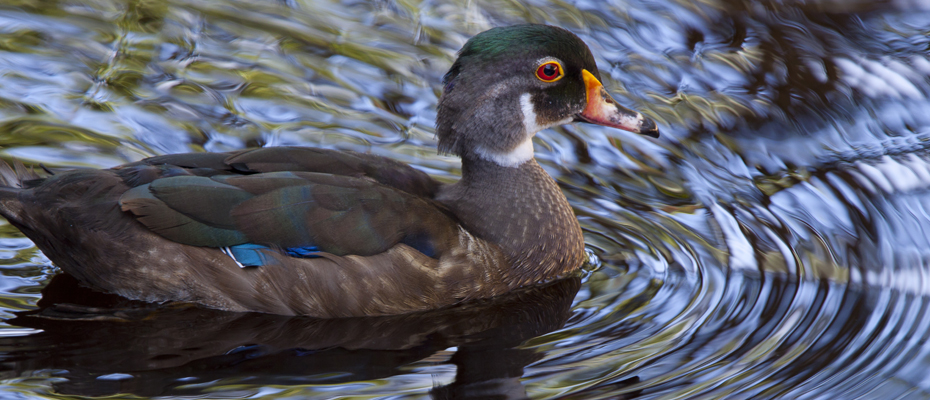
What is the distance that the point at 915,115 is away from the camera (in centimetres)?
729

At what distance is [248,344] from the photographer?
4.94 metres

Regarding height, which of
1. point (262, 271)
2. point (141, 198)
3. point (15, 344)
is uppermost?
point (141, 198)

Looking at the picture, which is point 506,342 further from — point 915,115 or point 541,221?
point 915,115

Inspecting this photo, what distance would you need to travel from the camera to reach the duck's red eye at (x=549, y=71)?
5.58 m

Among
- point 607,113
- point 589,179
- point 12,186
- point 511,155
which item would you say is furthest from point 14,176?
point 589,179

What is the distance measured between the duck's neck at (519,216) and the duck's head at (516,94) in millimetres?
107

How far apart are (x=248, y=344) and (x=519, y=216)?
5.45ft

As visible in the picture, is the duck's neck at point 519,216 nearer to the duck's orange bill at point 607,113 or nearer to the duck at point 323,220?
the duck at point 323,220

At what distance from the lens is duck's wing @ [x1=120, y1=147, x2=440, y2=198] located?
5.31 metres

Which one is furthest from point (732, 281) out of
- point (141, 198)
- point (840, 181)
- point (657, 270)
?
point (141, 198)

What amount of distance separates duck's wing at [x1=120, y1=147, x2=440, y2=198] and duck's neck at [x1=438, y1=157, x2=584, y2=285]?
0.29 m

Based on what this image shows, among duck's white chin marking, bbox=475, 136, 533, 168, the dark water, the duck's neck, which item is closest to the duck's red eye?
duck's white chin marking, bbox=475, 136, 533, 168

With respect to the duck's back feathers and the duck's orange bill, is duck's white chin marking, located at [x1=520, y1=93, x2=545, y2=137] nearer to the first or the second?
the duck's orange bill

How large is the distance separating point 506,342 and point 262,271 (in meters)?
1.27
